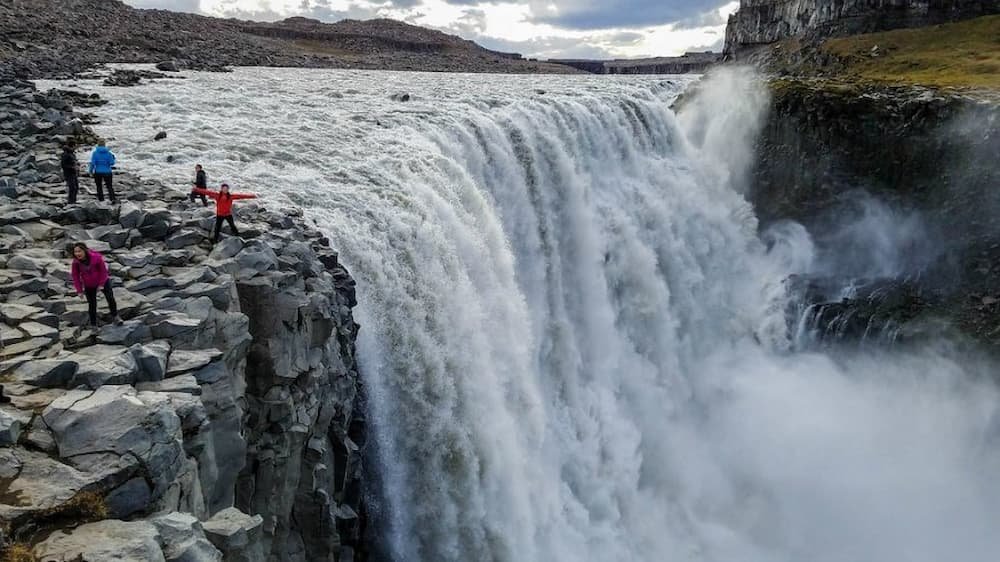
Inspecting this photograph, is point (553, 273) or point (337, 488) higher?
point (553, 273)

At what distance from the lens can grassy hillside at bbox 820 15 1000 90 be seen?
42.8 m

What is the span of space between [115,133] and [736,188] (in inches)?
1310

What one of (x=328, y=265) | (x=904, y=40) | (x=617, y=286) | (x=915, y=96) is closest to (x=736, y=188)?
(x=915, y=96)

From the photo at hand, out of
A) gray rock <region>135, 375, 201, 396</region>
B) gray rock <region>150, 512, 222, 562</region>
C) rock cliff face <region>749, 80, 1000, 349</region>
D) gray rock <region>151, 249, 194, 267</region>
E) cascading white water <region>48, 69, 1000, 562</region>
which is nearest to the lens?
gray rock <region>150, 512, 222, 562</region>

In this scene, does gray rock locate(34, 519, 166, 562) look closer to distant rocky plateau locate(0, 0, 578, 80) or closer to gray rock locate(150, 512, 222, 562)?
gray rock locate(150, 512, 222, 562)

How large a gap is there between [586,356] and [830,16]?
57382 mm

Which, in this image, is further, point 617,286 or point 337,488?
point 617,286

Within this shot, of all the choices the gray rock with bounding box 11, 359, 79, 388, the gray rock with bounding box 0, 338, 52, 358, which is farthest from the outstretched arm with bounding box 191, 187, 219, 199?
the gray rock with bounding box 11, 359, 79, 388

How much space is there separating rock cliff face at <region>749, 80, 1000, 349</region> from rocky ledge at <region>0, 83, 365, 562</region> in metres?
29.0

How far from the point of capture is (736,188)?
4172 centimetres

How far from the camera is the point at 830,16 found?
6650 centimetres

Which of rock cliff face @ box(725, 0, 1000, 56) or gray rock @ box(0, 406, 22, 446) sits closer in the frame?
gray rock @ box(0, 406, 22, 446)

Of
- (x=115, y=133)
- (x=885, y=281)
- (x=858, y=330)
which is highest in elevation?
(x=115, y=133)

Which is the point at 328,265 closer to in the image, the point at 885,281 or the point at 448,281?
the point at 448,281
